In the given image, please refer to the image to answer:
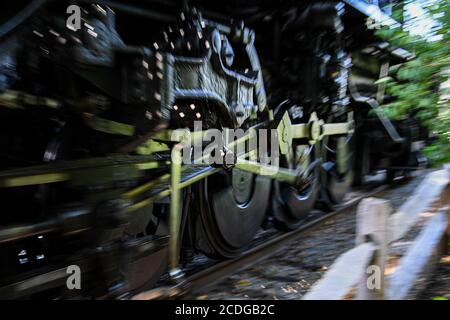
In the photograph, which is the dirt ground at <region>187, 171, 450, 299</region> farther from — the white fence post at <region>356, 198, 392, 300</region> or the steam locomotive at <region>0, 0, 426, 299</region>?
the white fence post at <region>356, 198, 392, 300</region>

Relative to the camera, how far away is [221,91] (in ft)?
10.9

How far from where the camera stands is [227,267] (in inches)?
148

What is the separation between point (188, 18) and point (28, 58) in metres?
1.17

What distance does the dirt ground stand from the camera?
3.25m

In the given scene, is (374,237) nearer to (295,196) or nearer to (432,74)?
(432,74)

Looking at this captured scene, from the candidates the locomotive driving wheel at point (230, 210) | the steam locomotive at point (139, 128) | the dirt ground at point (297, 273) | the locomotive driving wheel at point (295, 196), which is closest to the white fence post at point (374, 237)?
the dirt ground at point (297, 273)

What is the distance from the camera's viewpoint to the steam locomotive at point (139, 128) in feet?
7.27

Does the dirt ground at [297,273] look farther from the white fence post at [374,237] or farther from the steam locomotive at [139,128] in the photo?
the white fence post at [374,237]

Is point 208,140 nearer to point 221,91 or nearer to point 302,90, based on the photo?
point 221,91

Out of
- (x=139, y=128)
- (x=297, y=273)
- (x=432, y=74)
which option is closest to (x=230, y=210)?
(x=297, y=273)

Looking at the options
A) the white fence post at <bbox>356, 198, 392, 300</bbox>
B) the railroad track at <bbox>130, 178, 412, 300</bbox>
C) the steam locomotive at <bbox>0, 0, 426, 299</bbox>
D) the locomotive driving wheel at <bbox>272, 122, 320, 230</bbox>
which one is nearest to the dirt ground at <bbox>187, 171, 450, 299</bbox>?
the railroad track at <bbox>130, 178, 412, 300</bbox>

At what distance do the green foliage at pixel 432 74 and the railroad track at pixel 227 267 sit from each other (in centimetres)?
173

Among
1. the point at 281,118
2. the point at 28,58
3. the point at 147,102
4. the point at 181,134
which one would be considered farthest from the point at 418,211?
the point at 28,58

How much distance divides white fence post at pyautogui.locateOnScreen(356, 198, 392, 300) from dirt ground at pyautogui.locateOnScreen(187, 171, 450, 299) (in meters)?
0.95
